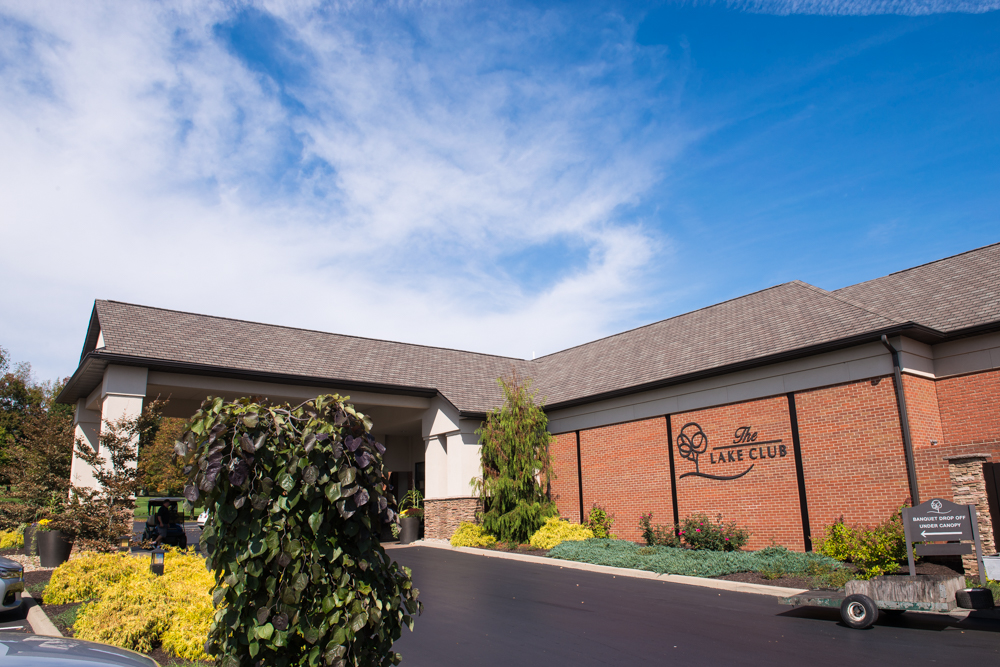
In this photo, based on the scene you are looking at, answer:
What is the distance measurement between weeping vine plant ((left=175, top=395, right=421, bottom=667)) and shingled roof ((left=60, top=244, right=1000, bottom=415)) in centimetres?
1371

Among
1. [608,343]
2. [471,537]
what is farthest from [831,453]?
[471,537]

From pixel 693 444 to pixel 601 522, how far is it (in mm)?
4197

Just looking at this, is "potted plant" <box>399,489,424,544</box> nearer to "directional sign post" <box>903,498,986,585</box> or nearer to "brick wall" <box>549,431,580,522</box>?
"brick wall" <box>549,431,580,522</box>

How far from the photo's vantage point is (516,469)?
20.6m

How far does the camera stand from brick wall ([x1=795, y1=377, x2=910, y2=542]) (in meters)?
13.4

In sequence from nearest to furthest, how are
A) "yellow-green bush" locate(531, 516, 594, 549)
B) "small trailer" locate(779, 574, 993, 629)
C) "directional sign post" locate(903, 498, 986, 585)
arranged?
"small trailer" locate(779, 574, 993, 629), "directional sign post" locate(903, 498, 986, 585), "yellow-green bush" locate(531, 516, 594, 549)

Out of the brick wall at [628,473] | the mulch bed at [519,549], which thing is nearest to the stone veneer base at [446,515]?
the mulch bed at [519,549]

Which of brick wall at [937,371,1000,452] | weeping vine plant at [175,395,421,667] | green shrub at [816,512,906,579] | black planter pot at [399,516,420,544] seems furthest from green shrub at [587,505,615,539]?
weeping vine plant at [175,395,421,667]

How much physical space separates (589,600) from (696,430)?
7.68m

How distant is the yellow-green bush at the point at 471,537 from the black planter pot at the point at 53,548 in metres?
10.9

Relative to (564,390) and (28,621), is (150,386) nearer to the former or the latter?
(28,621)

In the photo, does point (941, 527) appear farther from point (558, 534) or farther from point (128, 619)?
point (128, 619)

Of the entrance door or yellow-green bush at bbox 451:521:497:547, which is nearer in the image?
the entrance door

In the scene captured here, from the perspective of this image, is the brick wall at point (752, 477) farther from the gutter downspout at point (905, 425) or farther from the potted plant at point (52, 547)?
the potted plant at point (52, 547)
